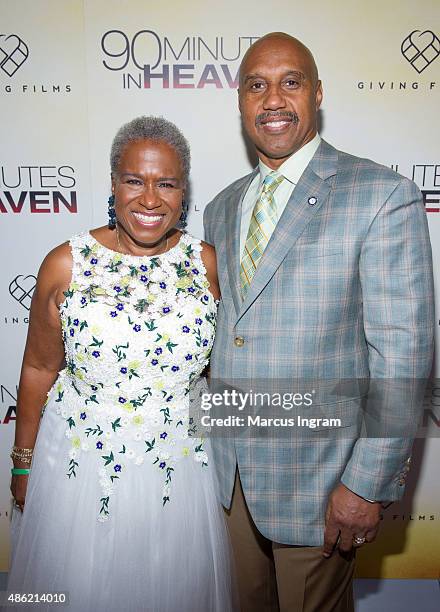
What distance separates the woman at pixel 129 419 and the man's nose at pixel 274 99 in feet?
0.89

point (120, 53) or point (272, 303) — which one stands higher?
point (120, 53)

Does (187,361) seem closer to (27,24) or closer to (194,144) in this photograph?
(194,144)

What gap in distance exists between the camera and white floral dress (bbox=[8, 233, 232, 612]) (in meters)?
1.65

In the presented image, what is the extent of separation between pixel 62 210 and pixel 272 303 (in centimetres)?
126

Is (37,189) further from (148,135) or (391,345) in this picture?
(391,345)

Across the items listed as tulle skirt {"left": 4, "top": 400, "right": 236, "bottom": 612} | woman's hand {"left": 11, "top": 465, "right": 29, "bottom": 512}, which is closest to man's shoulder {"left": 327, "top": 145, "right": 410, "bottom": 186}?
tulle skirt {"left": 4, "top": 400, "right": 236, "bottom": 612}

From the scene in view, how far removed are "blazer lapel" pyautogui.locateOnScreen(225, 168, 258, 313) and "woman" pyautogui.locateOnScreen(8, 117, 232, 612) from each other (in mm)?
124

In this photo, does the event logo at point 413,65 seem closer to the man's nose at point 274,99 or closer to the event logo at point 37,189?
the man's nose at point 274,99

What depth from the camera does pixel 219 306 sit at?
70.9 inches

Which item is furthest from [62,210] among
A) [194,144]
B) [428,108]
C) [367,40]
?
[428,108]

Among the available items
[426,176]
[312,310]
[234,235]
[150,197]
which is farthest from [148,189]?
[426,176]

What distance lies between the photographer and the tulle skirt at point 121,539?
1.65 meters

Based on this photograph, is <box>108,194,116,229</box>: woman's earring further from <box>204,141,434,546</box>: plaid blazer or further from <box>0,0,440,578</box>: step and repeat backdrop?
<box>0,0,440,578</box>: step and repeat backdrop

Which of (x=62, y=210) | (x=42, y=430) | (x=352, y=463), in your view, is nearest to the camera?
(x=352, y=463)
